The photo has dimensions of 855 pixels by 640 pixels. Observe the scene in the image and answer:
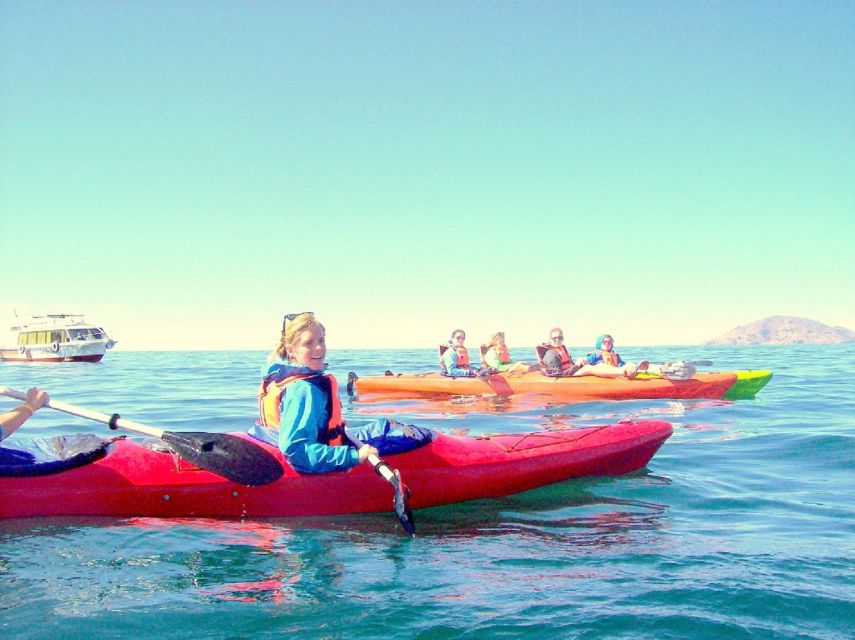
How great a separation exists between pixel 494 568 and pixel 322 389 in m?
1.66

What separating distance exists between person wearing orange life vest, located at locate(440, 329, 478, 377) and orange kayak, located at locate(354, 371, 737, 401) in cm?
26

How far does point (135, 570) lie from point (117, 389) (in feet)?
50.7

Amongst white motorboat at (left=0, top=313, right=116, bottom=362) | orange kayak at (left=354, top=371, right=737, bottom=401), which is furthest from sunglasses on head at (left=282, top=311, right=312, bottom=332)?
white motorboat at (left=0, top=313, right=116, bottom=362)

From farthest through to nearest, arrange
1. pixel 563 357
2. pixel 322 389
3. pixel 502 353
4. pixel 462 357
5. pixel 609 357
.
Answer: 1. pixel 502 353
2. pixel 462 357
3. pixel 609 357
4. pixel 563 357
5. pixel 322 389

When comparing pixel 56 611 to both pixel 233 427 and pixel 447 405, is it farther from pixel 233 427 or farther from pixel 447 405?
pixel 447 405

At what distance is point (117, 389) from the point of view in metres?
18.0

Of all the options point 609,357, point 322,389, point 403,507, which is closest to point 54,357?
point 609,357

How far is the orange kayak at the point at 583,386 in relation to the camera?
42.2ft

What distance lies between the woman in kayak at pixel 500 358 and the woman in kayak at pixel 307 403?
374 inches

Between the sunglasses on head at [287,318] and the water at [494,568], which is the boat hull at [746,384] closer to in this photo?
the water at [494,568]

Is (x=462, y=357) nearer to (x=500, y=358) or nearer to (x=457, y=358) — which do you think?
(x=457, y=358)

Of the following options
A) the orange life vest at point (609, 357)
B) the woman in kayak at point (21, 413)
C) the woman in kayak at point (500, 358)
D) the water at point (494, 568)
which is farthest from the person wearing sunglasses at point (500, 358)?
the woman in kayak at point (21, 413)

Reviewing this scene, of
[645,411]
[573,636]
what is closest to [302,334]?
[573,636]

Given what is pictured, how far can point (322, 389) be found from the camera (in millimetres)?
4770
